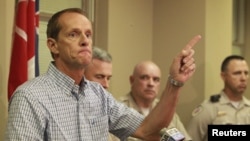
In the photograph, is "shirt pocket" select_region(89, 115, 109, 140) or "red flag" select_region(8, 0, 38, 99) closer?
"shirt pocket" select_region(89, 115, 109, 140)

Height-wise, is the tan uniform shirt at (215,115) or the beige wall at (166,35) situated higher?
the beige wall at (166,35)

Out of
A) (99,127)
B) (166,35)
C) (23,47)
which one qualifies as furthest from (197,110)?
(99,127)

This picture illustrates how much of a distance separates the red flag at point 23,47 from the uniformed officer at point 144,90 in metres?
0.86

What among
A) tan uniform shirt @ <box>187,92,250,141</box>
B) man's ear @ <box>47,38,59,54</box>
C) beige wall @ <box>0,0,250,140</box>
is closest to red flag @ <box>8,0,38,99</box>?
man's ear @ <box>47,38,59,54</box>

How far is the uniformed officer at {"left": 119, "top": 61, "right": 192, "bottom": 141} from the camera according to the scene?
9.23ft

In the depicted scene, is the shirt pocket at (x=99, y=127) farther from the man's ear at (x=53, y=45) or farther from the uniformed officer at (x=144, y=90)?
the uniformed officer at (x=144, y=90)

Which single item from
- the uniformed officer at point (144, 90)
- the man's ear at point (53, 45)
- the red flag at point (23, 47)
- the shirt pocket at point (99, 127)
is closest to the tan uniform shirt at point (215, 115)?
the uniformed officer at point (144, 90)

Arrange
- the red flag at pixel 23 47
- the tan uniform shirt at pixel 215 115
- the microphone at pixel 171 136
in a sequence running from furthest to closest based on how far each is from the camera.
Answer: the tan uniform shirt at pixel 215 115, the red flag at pixel 23 47, the microphone at pixel 171 136

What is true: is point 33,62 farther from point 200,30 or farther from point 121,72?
point 200,30

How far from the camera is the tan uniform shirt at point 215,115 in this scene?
309cm

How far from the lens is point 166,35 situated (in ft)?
11.3

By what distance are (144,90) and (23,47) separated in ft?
3.38

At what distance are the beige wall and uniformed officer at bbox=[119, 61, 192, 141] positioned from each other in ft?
0.93

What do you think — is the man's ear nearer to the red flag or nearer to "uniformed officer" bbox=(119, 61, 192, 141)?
the red flag
